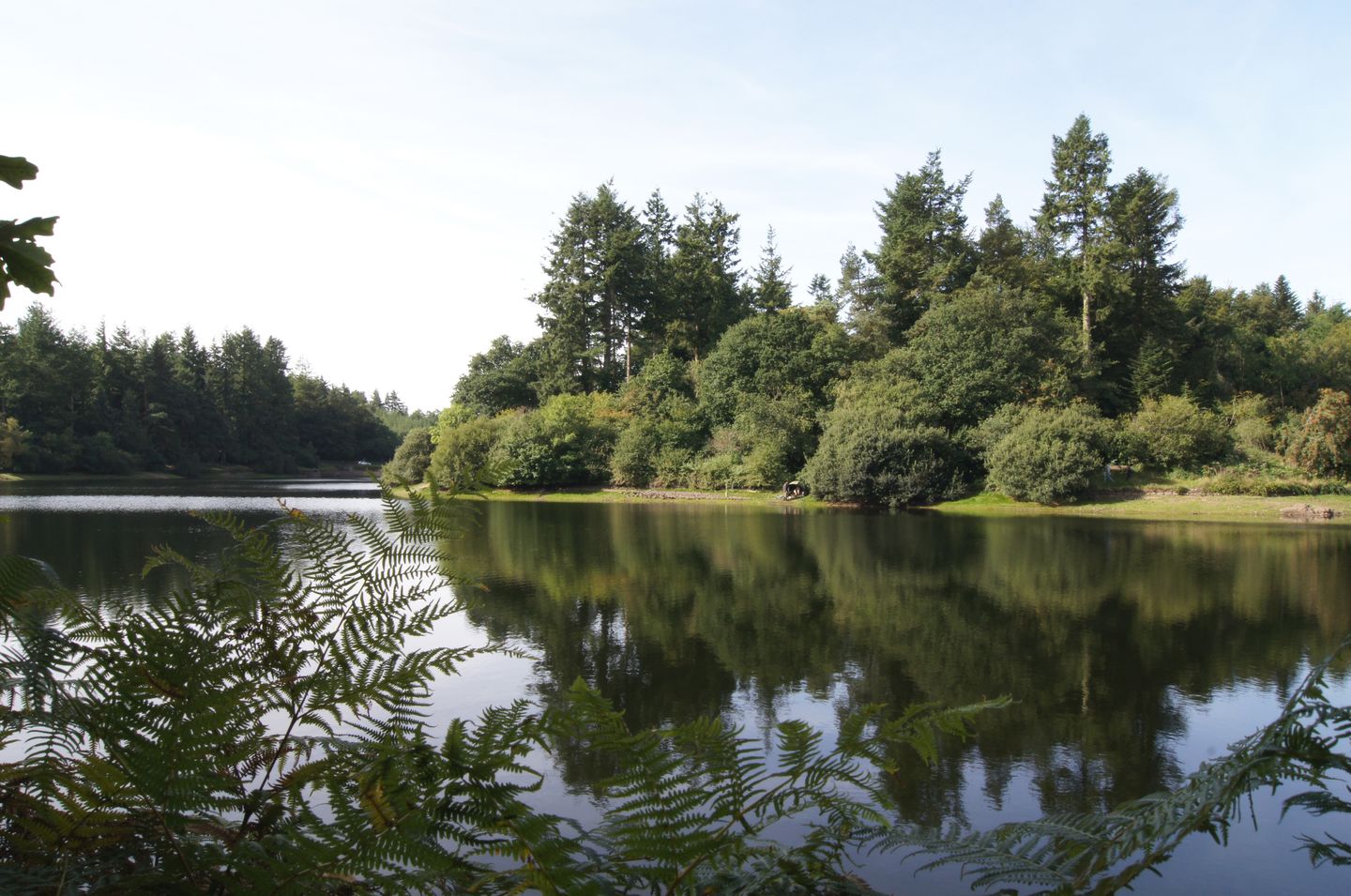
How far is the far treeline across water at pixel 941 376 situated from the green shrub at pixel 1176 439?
6 cm

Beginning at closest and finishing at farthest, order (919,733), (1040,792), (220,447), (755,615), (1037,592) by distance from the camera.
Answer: (919,733) < (1040,792) < (755,615) < (1037,592) < (220,447)

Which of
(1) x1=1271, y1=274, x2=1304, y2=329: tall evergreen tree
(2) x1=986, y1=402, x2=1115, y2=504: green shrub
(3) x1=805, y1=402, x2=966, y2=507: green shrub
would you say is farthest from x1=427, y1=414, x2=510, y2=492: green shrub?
(1) x1=1271, y1=274, x2=1304, y2=329: tall evergreen tree

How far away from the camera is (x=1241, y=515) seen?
2217 cm

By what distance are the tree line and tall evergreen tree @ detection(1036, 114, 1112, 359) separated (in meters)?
50.9

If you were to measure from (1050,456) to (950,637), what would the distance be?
1935 cm

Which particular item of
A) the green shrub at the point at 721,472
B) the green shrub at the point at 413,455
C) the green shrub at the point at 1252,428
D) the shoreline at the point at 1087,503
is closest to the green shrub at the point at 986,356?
the shoreline at the point at 1087,503

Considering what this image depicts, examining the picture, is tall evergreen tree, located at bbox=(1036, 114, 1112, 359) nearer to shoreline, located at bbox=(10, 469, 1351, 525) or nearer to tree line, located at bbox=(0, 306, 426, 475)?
shoreline, located at bbox=(10, 469, 1351, 525)

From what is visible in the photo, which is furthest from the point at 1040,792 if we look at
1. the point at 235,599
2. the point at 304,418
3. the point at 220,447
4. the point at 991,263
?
the point at 304,418

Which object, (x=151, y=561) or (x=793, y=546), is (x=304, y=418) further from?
(x=151, y=561)

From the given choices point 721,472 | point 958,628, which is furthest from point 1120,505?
point 958,628

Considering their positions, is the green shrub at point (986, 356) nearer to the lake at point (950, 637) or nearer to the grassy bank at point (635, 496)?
the grassy bank at point (635, 496)

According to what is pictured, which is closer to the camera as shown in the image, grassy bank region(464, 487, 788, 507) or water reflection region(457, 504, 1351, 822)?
water reflection region(457, 504, 1351, 822)

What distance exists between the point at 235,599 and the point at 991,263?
3916 cm

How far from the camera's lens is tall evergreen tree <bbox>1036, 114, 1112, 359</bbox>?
3331cm
